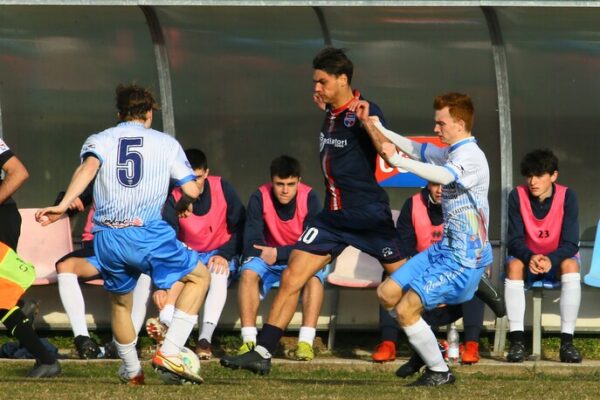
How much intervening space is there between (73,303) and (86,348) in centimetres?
37

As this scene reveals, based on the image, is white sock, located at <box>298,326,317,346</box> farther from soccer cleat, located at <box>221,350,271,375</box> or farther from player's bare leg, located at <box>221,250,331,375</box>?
soccer cleat, located at <box>221,350,271,375</box>

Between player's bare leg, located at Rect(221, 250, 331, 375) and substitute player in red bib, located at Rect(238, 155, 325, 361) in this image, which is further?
substitute player in red bib, located at Rect(238, 155, 325, 361)

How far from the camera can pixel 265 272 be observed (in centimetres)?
1137

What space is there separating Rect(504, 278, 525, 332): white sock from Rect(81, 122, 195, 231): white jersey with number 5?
3687 millimetres

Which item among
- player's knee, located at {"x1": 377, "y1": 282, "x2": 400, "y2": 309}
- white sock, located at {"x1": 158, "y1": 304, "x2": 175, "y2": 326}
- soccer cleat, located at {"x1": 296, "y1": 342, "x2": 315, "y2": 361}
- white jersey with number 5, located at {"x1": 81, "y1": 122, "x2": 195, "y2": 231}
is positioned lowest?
soccer cleat, located at {"x1": 296, "y1": 342, "x2": 315, "y2": 361}

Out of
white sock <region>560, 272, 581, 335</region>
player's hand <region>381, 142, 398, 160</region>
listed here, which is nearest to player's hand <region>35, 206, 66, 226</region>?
player's hand <region>381, 142, 398, 160</region>

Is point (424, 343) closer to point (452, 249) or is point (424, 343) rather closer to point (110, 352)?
point (452, 249)

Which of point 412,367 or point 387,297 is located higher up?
point 387,297

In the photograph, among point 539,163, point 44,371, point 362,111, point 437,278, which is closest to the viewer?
point 437,278

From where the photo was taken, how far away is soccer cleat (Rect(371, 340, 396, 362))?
36.1 ft

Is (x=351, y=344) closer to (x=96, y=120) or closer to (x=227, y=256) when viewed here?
(x=227, y=256)

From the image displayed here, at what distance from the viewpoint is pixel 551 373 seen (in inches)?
419

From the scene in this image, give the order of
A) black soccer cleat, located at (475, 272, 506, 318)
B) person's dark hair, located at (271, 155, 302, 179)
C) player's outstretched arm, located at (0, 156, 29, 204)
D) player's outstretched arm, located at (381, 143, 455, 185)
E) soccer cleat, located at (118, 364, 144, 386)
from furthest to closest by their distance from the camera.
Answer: person's dark hair, located at (271, 155, 302, 179) < black soccer cleat, located at (475, 272, 506, 318) < player's outstretched arm, located at (0, 156, 29, 204) < soccer cleat, located at (118, 364, 144, 386) < player's outstretched arm, located at (381, 143, 455, 185)

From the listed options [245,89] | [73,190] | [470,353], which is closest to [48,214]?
[73,190]
